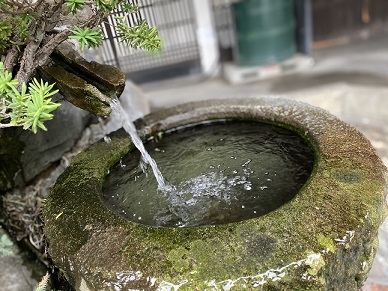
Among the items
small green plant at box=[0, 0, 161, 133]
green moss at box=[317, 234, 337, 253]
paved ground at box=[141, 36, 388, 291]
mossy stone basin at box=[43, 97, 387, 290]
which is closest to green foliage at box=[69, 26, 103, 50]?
small green plant at box=[0, 0, 161, 133]

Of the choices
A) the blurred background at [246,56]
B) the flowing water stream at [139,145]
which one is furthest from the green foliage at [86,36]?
the blurred background at [246,56]

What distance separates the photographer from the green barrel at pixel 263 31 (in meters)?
6.80

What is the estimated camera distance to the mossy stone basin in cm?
164

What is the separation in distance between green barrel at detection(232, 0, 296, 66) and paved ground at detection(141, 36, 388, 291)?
0.52 meters

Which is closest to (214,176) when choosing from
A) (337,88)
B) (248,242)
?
(248,242)

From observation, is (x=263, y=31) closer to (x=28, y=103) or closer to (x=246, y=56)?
(x=246, y=56)

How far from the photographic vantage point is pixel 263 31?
22.9ft

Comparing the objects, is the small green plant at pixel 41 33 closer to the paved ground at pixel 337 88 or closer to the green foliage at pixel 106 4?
the green foliage at pixel 106 4

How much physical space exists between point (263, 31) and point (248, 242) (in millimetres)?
5873

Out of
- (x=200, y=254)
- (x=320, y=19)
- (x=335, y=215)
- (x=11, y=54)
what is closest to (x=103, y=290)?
(x=200, y=254)

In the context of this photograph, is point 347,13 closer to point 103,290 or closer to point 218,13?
point 218,13

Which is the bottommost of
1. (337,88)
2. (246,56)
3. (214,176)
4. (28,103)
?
(337,88)

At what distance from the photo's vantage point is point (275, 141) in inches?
113

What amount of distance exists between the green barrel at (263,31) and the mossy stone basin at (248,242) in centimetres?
506
